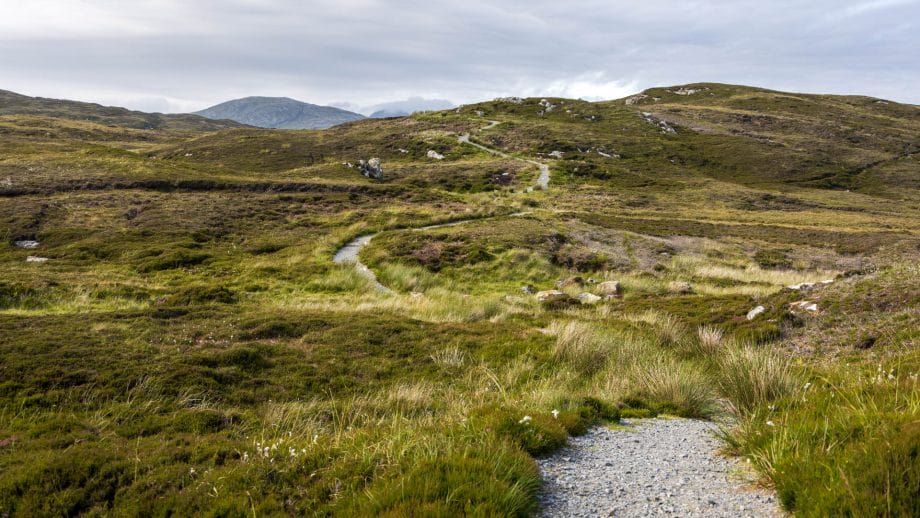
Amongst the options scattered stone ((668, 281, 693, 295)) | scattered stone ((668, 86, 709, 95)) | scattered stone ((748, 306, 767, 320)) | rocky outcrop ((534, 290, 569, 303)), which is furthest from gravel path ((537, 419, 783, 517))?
scattered stone ((668, 86, 709, 95))

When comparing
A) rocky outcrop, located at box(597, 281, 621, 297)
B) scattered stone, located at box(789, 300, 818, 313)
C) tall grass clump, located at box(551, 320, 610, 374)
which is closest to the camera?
tall grass clump, located at box(551, 320, 610, 374)

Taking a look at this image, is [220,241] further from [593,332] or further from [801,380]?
[801,380]

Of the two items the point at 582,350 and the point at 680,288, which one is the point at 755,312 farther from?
the point at 680,288

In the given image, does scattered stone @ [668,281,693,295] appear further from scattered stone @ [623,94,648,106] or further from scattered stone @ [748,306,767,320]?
scattered stone @ [623,94,648,106]

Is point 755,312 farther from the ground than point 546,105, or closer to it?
closer to it

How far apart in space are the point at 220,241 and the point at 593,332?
96.6ft

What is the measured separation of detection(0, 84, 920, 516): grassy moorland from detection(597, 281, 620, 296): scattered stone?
597 millimetres

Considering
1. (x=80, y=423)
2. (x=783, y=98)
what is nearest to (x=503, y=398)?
(x=80, y=423)

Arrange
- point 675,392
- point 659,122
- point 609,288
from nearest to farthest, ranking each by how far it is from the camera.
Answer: point 675,392 → point 609,288 → point 659,122

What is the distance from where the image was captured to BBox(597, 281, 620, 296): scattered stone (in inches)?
963

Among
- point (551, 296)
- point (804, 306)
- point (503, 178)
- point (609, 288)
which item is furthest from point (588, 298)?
point (503, 178)

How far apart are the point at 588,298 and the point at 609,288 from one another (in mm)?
2110

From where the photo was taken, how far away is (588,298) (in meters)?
23.3

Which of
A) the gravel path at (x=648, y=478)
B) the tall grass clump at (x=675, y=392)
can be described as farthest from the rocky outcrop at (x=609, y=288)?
the gravel path at (x=648, y=478)
